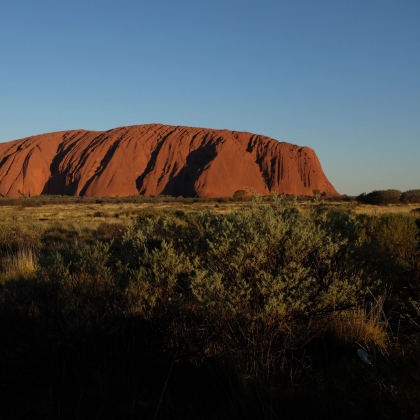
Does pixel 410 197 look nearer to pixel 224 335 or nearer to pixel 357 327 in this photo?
pixel 357 327

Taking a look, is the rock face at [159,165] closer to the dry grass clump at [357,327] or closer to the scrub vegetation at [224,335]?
the scrub vegetation at [224,335]

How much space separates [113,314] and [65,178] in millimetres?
94930

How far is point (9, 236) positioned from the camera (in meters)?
12.0

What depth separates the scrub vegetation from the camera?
7.82ft

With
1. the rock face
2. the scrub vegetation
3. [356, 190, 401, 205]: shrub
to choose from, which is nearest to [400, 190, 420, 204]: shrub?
[356, 190, 401, 205]: shrub

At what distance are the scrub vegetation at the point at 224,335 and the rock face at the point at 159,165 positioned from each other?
78.6 meters

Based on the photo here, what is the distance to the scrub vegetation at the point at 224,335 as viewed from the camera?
238 centimetres

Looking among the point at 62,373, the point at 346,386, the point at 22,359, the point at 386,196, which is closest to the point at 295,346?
the point at 346,386

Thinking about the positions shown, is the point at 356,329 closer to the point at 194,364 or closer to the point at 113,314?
the point at 194,364

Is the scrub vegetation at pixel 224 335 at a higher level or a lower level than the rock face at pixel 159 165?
lower

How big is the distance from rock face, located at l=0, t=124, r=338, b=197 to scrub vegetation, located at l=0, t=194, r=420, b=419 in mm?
78617

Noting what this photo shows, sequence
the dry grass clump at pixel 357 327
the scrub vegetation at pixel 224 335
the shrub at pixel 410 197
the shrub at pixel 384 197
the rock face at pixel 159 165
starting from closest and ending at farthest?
the scrub vegetation at pixel 224 335
the dry grass clump at pixel 357 327
the shrub at pixel 384 197
the shrub at pixel 410 197
the rock face at pixel 159 165

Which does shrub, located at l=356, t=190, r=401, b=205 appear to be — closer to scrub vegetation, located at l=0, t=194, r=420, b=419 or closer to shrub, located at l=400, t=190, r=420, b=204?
shrub, located at l=400, t=190, r=420, b=204

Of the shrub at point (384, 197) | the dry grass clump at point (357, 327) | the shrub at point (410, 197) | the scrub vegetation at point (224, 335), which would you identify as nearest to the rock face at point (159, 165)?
the shrub at point (410, 197)
